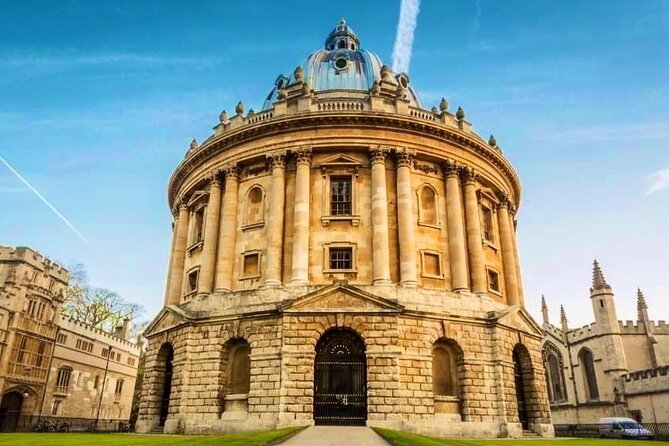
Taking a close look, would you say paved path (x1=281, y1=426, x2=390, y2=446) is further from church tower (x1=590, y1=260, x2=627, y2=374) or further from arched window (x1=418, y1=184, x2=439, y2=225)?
church tower (x1=590, y1=260, x2=627, y2=374)

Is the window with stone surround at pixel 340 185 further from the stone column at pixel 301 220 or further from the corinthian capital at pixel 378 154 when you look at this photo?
A: the stone column at pixel 301 220

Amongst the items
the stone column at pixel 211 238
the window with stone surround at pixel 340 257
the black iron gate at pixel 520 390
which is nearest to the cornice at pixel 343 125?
the stone column at pixel 211 238

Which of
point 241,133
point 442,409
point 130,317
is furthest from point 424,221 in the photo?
point 130,317

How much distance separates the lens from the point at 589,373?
53.4m

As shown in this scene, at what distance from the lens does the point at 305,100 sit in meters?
29.2

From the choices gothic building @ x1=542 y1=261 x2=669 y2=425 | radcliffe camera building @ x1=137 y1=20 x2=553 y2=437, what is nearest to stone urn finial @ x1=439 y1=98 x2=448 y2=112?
radcliffe camera building @ x1=137 y1=20 x2=553 y2=437

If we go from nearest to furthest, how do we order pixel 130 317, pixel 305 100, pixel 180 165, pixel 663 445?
pixel 663 445, pixel 305 100, pixel 180 165, pixel 130 317

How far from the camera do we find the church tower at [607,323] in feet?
159

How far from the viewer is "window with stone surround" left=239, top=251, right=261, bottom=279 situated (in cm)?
2703

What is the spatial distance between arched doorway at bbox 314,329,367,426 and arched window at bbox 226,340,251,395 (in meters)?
3.57

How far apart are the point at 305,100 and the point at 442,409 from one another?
1774cm

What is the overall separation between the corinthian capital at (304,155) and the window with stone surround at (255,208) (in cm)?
286

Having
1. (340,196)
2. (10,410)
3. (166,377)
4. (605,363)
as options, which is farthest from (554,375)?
(10,410)

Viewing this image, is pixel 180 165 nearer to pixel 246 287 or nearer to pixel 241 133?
pixel 241 133
